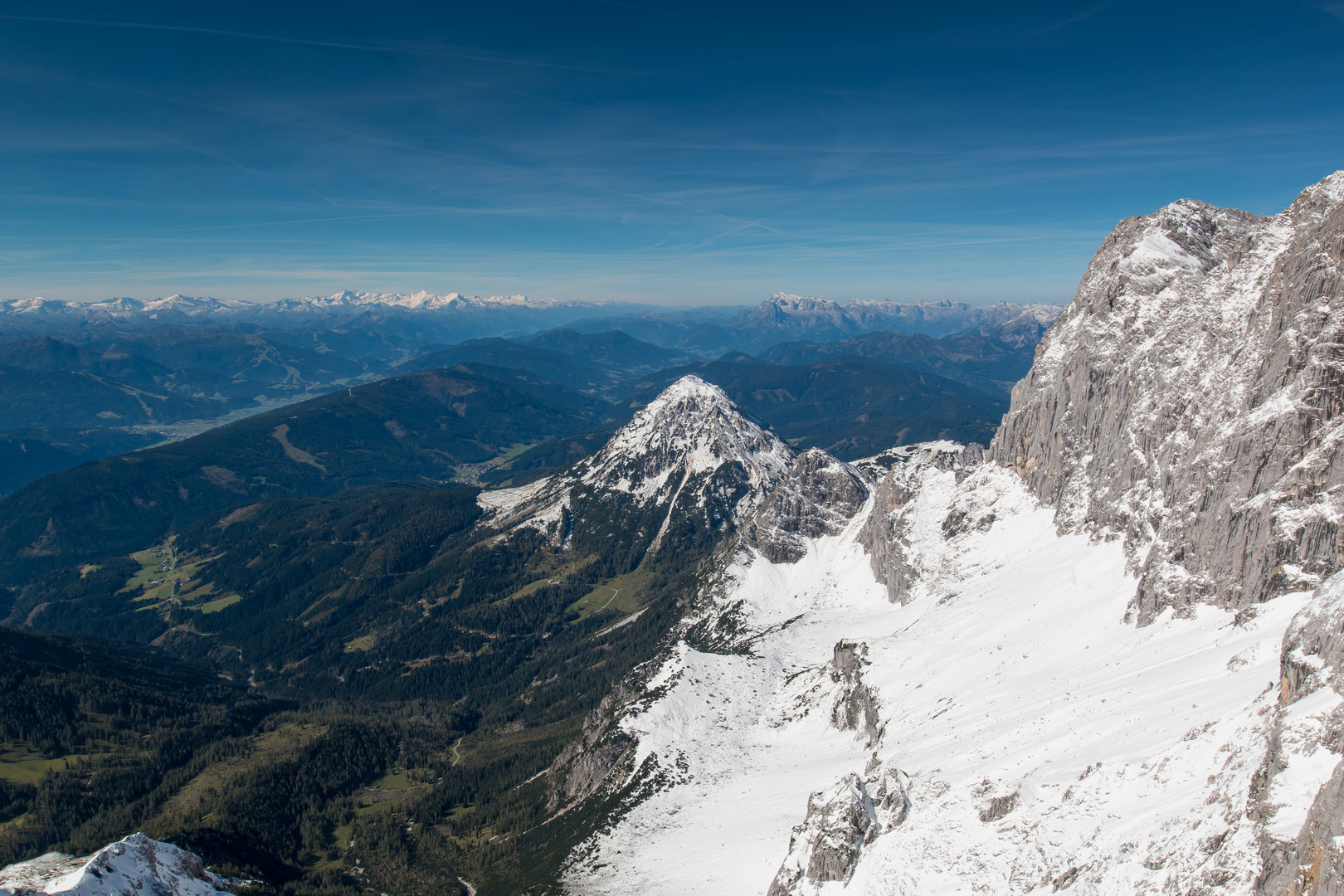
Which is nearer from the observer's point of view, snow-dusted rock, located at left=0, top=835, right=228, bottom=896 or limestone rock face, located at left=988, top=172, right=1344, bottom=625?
limestone rock face, located at left=988, top=172, right=1344, bottom=625

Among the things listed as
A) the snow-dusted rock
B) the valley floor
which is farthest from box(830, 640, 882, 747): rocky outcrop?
the snow-dusted rock

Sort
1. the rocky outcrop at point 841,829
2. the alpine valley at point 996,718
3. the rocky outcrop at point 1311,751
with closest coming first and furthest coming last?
the rocky outcrop at point 1311,751
the alpine valley at point 996,718
the rocky outcrop at point 841,829

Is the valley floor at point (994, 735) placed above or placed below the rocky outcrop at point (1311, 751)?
below

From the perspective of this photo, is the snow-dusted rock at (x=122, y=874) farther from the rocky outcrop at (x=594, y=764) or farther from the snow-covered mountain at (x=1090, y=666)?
the snow-covered mountain at (x=1090, y=666)

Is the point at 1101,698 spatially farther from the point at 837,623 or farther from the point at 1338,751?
the point at 837,623

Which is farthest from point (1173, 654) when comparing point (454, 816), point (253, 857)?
point (253, 857)

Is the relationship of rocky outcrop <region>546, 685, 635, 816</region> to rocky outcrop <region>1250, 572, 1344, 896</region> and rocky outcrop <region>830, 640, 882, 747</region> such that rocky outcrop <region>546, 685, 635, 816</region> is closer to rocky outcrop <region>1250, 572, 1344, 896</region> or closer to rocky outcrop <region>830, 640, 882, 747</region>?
rocky outcrop <region>830, 640, 882, 747</region>

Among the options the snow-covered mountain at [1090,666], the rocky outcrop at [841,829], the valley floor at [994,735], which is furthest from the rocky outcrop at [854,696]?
the rocky outcrop at [841,829]

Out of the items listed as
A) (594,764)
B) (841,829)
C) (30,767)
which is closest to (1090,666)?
(841,829)
